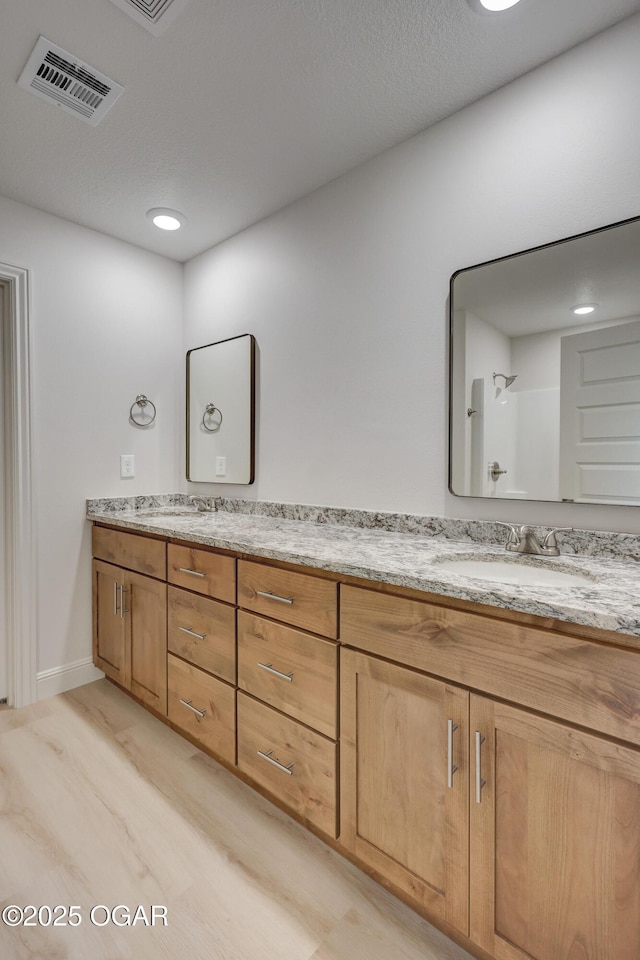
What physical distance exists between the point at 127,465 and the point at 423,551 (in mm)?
1848

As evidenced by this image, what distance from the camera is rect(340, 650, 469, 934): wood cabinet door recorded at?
107 cm

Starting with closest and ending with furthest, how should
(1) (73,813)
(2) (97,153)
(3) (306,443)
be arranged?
(1) (73,813) → (2) (97,153) → (3) (306,443)

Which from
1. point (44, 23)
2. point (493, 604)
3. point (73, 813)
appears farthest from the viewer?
point (73, 813)

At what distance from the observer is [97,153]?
1906 millimetres

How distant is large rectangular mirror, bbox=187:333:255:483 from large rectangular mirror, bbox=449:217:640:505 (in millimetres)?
1127

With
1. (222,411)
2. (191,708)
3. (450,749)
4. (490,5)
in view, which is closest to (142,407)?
(222,411)

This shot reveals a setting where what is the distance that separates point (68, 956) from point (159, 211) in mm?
2692

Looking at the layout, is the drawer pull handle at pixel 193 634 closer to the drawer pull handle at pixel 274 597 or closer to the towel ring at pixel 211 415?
the drawer pull handle at pixel 274 597

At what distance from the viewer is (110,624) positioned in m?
2.36

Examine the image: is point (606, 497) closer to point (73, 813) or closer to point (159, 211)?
point (73, 813)

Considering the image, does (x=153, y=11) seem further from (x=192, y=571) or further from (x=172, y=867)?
(x=172, y=867)

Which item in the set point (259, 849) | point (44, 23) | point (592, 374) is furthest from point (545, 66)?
point (259, 849)

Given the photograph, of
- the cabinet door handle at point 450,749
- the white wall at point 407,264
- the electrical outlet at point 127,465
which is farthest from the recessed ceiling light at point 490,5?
the electrical outlet at point 127,465

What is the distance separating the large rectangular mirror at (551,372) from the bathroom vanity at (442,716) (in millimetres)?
211
